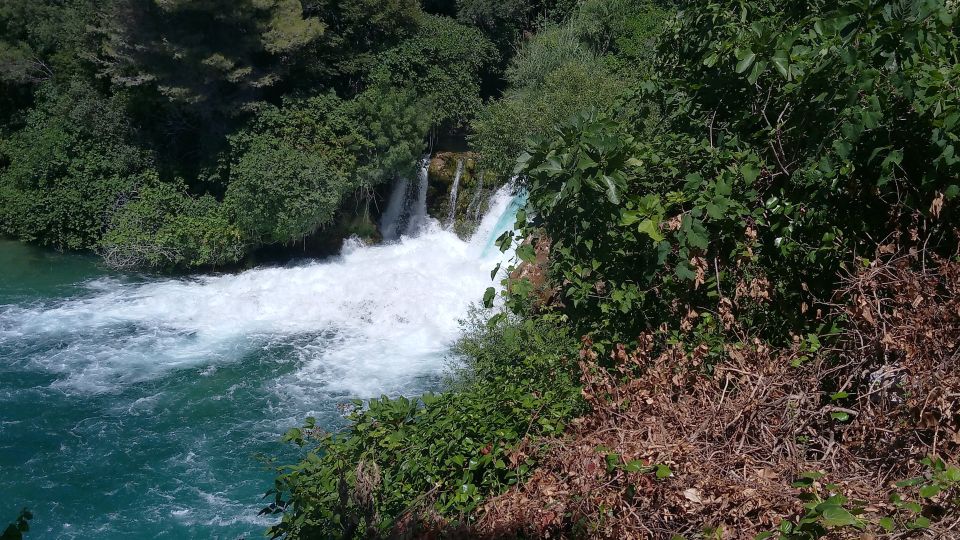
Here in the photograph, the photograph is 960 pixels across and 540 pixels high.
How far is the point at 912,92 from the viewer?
10.9 feet

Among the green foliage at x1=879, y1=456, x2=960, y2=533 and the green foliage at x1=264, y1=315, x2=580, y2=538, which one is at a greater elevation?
the green foliage at x1=879, y1=456, x2=960, y2=533

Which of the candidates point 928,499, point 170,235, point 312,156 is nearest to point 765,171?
point 928,499

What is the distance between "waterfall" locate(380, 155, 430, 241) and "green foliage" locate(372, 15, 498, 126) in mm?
1382

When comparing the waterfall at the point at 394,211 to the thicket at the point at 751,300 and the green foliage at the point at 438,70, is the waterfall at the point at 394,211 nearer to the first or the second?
the green foliage at the point at 438,70

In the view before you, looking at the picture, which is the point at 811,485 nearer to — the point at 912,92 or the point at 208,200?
the point at 912,92

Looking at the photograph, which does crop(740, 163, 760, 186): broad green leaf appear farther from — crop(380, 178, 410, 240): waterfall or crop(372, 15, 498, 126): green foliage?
crop(380, 178, 410, 240): waterfall

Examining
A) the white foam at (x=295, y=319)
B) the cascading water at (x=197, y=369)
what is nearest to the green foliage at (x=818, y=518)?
the cascading water at (x=197, y=369)

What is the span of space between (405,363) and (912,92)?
31.8 feet

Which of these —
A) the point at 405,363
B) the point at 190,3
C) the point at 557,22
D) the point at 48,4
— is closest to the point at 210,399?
the point at 405,363

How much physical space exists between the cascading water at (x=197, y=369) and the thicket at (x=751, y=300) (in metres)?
4.27

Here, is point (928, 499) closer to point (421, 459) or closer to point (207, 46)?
point (421, 459)

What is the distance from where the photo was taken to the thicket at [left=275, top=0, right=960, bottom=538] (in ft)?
10.8

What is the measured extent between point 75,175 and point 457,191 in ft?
27.8

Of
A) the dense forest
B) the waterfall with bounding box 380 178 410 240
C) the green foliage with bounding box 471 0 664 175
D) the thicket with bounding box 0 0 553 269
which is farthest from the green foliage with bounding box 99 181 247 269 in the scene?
the dense forest
